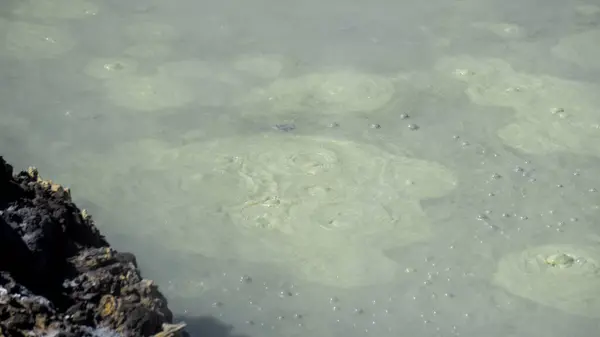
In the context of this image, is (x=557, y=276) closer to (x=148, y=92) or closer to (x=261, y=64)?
(x=261, y=64)

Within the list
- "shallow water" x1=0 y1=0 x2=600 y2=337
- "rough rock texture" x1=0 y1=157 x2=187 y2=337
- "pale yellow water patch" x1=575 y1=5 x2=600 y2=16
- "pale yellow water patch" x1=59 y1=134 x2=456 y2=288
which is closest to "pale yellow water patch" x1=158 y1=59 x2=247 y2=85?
"shallow water" x1=0 y1=0 x2=600 y2=337

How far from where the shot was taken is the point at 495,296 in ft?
11.3

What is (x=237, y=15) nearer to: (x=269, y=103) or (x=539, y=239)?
(x=269, y=103)

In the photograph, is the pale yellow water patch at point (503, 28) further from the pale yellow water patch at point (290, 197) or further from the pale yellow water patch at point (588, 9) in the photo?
the pale yellow water patch at point (290, 197)

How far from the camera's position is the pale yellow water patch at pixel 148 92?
182 inches

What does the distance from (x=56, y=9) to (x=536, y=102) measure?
3337mm

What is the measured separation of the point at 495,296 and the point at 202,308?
1.27 meters

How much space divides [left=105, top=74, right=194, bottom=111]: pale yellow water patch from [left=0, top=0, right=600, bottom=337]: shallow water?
1 centimetres

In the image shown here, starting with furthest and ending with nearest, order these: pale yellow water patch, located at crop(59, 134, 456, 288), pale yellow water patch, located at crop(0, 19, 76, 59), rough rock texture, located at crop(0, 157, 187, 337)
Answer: pale yellow water patch, located at crop(0, 19, 76, 59) → pale yellow water patch, located at crop(59, 134, 456, 288) → rough rock texture, located at crop(0, 157, 187, 337)

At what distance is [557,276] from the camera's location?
→ 354cm

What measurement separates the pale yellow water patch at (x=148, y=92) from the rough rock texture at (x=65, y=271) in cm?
228

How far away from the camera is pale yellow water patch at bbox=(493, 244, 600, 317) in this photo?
3.43m

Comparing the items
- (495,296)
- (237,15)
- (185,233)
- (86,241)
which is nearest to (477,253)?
(495,296)

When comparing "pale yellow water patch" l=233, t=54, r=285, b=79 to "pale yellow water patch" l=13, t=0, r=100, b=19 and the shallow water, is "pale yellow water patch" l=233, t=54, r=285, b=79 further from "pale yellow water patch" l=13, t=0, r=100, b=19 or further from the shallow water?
"pale yellow water patch" l=13, t=0, r=100, b=19
